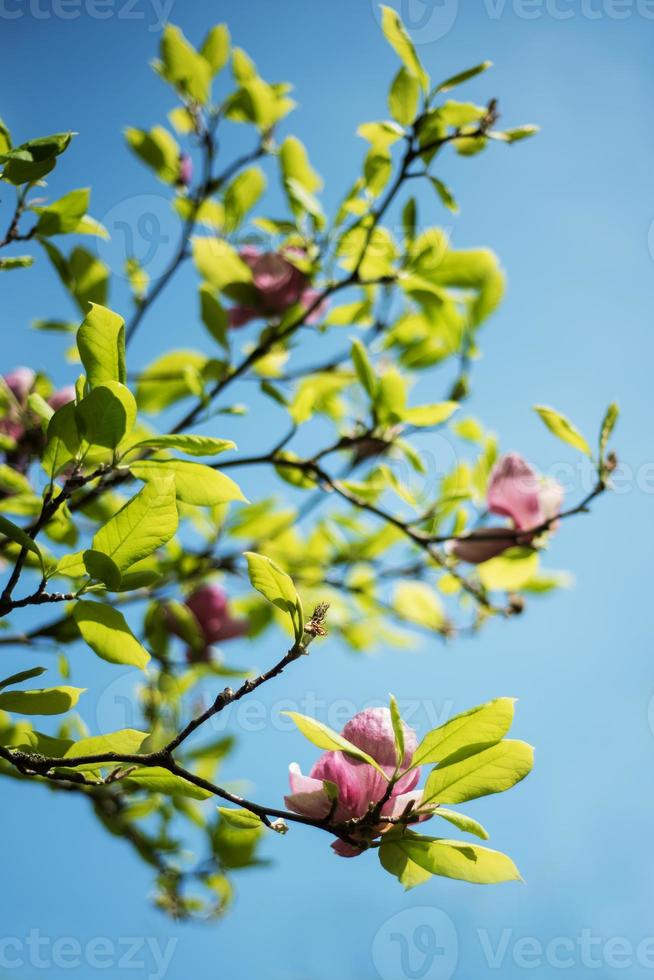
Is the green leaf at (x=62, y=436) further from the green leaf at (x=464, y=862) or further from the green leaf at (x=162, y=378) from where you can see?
the green leaf at (x=162, y=378)

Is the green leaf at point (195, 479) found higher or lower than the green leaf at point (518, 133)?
lower

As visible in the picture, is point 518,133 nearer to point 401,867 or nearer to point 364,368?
point 364,368

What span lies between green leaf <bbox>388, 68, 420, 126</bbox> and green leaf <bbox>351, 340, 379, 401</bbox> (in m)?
0.31

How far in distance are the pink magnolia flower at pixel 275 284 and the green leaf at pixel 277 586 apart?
76 cm

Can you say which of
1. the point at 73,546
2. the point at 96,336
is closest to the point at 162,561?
the point at 73,546

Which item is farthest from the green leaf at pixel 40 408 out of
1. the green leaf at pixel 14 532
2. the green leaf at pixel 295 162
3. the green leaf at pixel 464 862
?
the green leaf at pixel 295 162

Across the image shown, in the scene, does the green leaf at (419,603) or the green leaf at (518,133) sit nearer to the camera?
the green leaf at (518,133)

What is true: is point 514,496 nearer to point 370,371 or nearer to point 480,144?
point 370,371

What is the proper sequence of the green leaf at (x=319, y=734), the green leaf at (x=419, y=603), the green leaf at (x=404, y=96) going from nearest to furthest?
the green leaf at (x=319, y=734), the green leaf at (x=404, y=96), the green leaf at (x=419, y=603)

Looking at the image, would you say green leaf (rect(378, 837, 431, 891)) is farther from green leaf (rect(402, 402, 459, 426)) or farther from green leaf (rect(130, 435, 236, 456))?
green leaf (rect(402, 402, 459, 426))

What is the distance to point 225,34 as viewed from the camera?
1.42 meters

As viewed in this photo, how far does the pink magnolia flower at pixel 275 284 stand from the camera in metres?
1.29

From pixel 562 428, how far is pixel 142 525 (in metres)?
0.59

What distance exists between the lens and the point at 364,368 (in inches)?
44.0
